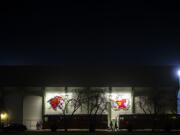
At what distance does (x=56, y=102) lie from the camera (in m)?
83.4

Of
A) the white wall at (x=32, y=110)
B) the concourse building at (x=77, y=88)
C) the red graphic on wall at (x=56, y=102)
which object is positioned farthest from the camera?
the red graphic on wall at (x=56, y=102)

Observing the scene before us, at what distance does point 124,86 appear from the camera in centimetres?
8394

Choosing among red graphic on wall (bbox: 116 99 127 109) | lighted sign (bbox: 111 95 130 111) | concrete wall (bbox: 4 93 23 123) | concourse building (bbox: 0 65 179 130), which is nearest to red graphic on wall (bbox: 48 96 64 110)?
concourse building (bbox: 0 65 179 130)

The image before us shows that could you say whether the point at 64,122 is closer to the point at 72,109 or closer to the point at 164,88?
the point at 72,109

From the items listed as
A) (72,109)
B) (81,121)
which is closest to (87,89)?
(72,109)

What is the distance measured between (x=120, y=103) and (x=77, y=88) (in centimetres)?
861

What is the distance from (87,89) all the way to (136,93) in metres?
9.49

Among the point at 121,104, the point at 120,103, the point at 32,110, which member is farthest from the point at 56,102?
the point at 121,104

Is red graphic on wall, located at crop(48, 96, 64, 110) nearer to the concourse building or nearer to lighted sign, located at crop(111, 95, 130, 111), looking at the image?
the concourse building

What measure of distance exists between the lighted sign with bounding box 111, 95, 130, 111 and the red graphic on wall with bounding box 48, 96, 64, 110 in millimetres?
9588

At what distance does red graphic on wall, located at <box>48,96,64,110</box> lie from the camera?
8344cm

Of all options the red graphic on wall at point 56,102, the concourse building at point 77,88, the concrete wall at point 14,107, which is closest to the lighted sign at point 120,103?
the concourse building at point 77,88

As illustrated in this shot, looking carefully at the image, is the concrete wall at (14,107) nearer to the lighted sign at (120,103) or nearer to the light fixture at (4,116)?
the light fixture at (4,116)

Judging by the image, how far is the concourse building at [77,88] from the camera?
8212cm
